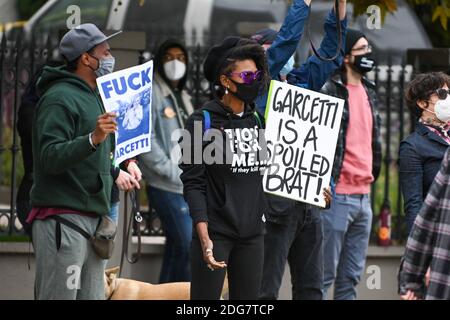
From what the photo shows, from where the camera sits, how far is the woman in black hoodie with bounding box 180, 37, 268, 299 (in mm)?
8469

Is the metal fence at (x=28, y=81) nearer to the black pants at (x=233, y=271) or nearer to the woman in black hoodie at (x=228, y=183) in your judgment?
the woman in black hoodie at (x=228, y=183)

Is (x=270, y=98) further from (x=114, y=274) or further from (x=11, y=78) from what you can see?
(x=11, y=78)

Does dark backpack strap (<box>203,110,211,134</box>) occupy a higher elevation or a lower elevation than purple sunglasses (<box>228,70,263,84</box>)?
lower

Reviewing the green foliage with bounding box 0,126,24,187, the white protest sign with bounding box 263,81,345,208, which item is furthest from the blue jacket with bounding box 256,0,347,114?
the green foliage with bounding box 0,126,24,187

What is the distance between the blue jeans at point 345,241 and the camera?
1060 cm

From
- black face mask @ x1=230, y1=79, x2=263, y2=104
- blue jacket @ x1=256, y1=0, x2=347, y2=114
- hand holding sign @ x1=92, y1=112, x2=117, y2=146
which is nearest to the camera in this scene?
hand holding sign @ x1=92, y1=112, x2=117, y2=146

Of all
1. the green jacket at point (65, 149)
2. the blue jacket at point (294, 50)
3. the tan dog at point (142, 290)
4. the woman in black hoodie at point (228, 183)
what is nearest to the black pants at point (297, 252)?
the tan dog at point (142, 290)

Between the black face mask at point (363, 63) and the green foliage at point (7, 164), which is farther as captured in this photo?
the green foliage at point (7, 164)

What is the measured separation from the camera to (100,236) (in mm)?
8547

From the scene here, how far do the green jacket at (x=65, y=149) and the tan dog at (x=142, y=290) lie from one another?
1.51 metres

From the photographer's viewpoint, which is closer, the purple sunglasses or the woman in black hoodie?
the woman in black hoodie

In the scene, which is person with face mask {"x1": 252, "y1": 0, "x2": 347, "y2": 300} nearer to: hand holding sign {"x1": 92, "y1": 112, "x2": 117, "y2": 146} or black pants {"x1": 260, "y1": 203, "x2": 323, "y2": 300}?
black pants {"x1": 260, "y1": 203, "x2": 323, "y2": 300}

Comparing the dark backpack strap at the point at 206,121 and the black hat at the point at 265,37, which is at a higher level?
the black hat at the point at 265,37
